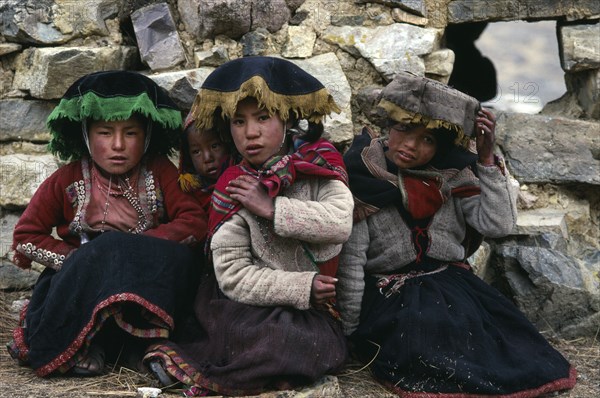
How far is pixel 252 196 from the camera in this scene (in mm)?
3312

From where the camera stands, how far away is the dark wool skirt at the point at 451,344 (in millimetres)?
3328

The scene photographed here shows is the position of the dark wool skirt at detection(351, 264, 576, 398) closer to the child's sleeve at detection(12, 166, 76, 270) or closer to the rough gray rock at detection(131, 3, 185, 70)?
the child's sleeve at detection(12, 166, 76, 270)

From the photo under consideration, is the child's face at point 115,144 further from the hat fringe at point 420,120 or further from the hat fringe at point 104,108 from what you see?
the hat fringe at point 420,120

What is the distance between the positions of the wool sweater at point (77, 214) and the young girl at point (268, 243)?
0.27 m

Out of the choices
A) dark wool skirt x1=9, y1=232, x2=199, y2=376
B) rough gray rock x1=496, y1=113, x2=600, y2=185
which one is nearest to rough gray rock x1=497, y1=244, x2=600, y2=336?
rough gray rock x1=496, y1=113, x2=600, y2=185

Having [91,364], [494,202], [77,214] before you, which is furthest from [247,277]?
[494,202]

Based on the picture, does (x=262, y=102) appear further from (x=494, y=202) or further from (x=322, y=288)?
(x=494, y=202)

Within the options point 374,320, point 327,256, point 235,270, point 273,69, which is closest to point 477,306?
point 374,320

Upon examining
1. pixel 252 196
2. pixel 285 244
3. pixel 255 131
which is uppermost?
pixel 255 131

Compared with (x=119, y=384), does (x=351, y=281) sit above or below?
above

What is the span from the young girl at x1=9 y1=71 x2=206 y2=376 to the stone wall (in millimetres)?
599

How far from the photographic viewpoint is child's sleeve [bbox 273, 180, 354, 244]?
128 inches

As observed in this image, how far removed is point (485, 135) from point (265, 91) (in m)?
0.95

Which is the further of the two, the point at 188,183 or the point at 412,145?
the point at 188,183
